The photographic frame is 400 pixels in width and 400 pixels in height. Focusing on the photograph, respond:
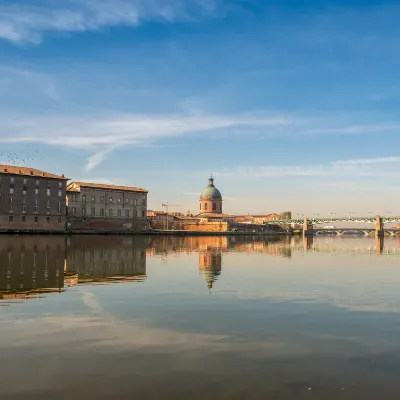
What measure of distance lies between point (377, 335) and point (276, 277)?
A: 17.1 metres

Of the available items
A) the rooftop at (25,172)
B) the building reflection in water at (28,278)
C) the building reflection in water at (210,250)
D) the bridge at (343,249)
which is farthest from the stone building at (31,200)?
the building reflection in water at (28,278)

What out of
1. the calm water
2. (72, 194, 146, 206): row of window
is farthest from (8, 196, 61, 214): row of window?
the calm water

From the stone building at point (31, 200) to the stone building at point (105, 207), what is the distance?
477 inches

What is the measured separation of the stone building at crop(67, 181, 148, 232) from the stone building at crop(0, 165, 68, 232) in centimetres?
1213

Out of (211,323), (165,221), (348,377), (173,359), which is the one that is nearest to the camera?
(348,377)

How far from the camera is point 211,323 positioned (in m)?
16.2

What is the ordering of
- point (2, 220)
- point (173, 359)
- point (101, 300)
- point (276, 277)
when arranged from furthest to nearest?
point (2, 220)
point (276, 277)
point (101, 300)
point (173, 359)

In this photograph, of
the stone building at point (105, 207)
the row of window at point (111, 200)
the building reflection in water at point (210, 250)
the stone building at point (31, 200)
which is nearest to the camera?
the building reflection in water at point (210, 250)

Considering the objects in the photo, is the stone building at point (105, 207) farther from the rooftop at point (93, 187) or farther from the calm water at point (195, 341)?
the calm water at point (195, 341)

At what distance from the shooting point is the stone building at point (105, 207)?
12838cm

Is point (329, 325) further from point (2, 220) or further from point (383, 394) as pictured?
point (2, 220)

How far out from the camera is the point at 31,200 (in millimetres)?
108438

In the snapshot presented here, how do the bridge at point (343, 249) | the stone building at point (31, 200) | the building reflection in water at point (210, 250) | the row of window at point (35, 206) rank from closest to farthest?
the building reflection in water at point (210, 250) → the bridge at point (343, 249) → the stone building at point (31, 200) → the row of window at point (35, 206)

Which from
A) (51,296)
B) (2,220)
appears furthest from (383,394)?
(2,220)
